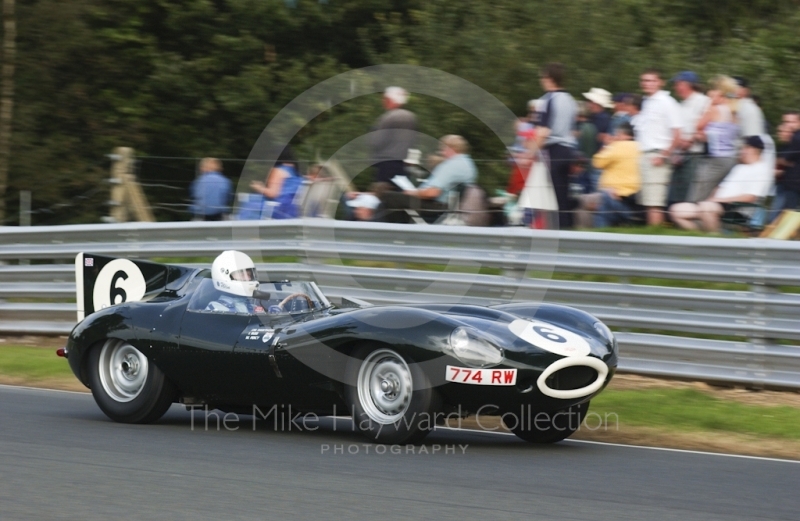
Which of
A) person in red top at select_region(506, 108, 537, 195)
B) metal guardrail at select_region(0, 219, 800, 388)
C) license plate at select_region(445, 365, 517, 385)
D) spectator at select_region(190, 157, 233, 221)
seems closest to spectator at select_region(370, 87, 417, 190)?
metal guardrail at select_region(0, 219, 800, 388)

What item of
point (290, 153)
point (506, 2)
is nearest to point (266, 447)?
point (290, 153)

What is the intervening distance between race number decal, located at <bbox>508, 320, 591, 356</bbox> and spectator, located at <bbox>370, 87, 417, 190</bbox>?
13.7 feet

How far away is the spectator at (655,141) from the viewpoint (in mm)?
9797

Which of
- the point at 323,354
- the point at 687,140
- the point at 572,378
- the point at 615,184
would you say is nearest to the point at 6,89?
the point at 615,184

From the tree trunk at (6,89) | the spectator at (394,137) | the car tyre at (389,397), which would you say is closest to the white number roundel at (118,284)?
the car tyre at (389,397)

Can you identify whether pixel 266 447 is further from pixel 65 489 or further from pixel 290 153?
pixel 290 153

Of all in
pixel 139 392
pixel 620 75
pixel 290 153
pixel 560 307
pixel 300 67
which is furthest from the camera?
pixel 300 67

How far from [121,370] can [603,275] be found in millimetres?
4056

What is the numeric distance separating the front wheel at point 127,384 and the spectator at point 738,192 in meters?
4.87

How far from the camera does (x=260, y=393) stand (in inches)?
262

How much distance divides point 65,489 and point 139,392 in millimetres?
2144

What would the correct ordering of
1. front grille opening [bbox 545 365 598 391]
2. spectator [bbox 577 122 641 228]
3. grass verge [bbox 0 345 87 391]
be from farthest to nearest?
spectator [bbox 577 122 641 228]
grass verge [bbox 0 345 87 391]
front grille opening [bbox 545 365 598 391]

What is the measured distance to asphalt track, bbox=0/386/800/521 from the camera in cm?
461

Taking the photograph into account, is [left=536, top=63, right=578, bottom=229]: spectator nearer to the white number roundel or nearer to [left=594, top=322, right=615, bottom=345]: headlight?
[left=594, top=322, right=615, bottom=345]: headlight
